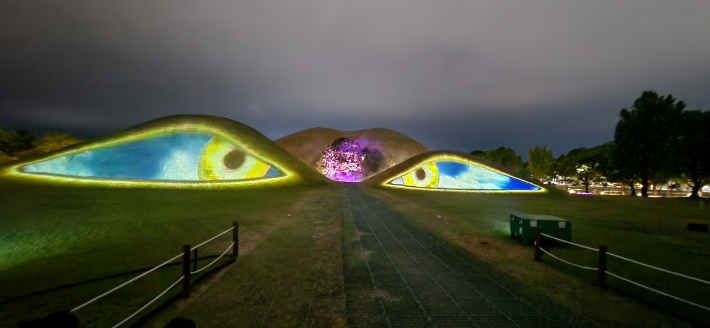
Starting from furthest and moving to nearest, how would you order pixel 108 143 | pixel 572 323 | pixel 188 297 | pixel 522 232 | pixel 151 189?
pixel 108 143, pixel 151 189, pixel 522 232, pixel 188 297, pixel 572 323

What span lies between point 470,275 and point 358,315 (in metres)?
3.56

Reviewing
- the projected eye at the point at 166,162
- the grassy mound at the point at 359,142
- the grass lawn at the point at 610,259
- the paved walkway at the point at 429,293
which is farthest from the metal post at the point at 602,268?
the grassy mound at the point at 359,142

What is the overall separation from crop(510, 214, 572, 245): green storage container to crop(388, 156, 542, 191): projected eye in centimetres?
2448

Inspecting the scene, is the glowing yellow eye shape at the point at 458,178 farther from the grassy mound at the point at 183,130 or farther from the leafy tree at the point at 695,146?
the leafy tree at the point at 695,146

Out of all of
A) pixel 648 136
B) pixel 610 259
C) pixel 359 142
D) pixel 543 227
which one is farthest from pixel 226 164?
pixel 359 142

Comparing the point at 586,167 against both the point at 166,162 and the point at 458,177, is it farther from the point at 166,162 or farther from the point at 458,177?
the point at 166,162

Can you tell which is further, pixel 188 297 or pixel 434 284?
pixel 434 284

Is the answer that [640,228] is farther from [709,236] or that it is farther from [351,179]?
[351,179]

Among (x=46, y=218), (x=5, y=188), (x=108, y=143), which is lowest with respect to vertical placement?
(x=46, y=218)

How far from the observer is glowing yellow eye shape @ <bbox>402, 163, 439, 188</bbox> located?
38.8 metres

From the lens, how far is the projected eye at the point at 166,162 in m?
25.2

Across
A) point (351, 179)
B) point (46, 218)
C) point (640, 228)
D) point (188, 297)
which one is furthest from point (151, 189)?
point (351, 179)

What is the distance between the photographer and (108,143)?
1079 inches

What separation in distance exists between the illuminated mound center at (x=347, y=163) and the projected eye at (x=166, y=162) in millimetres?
28395
